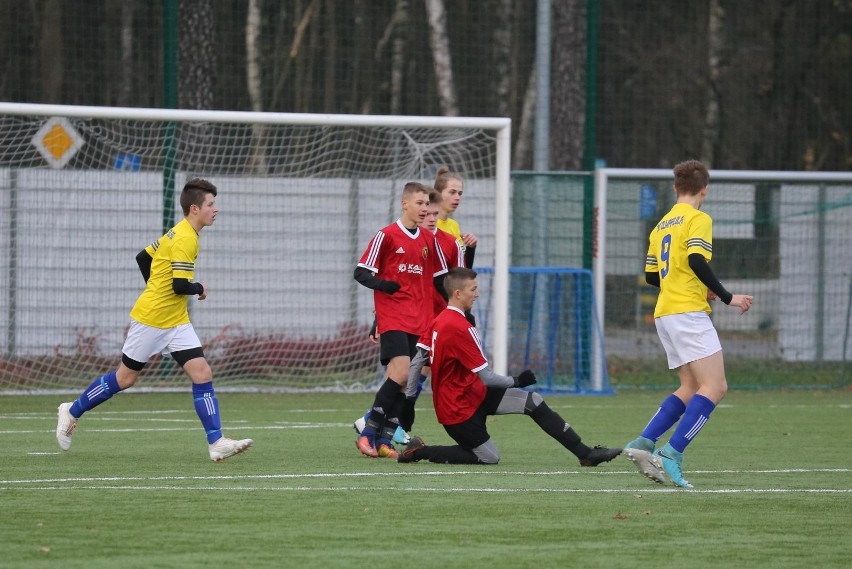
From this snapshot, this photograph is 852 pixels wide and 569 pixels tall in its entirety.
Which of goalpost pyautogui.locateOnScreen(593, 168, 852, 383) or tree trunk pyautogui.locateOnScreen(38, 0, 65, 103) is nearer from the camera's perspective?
goalpost pyautogui.locateOnScreen(593, 168, 852, 383)

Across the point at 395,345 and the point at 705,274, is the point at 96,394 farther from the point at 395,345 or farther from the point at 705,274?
the point at 705,274

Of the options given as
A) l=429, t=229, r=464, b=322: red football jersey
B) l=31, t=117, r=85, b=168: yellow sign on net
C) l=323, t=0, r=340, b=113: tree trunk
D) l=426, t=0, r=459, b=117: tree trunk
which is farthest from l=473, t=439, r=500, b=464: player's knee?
l=426, t=0, r=459, b=117: tree trunk

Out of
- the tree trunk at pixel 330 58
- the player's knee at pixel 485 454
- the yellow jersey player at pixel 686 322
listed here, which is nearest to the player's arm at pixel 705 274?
the yellow jersey player at pixel 686 322

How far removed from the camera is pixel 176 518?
6953 millimetres

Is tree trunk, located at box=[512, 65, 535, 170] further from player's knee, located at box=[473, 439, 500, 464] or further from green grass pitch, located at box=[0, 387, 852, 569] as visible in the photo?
player's knee, located at box=[473, 439, 500, 464]

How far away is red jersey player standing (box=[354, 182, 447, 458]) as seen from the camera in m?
9.91

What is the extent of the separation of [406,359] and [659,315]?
2006mm

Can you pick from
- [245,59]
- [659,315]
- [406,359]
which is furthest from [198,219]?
[245,59]

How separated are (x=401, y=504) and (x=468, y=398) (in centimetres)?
186

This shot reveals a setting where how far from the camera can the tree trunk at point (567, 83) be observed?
776 inches

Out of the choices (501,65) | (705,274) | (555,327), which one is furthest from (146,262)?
(501,65)

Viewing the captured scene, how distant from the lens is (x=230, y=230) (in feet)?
54.9

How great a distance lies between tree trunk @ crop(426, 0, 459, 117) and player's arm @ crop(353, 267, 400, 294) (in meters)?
18.8

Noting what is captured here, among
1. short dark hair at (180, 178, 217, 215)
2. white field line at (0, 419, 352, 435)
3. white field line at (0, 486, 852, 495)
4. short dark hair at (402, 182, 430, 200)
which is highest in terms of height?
short dark hair at (402, 182, 430, 200)
